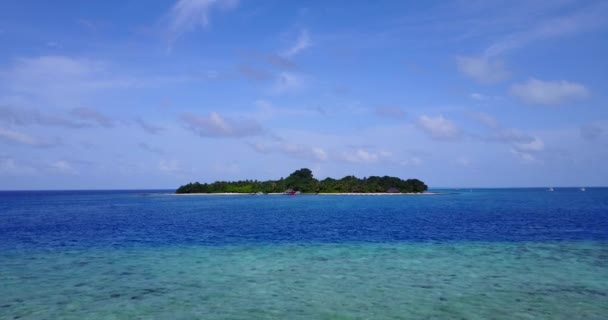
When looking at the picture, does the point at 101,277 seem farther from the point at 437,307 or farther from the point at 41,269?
the point at 437,307

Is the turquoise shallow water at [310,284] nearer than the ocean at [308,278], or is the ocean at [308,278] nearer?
the turquoise shallow water at [310,284]

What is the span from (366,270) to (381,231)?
75.1 feet

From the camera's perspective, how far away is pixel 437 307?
17.0 m

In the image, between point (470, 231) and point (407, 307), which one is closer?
point (407, 307)

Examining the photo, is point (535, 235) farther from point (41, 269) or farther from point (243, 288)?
point (41, 269)

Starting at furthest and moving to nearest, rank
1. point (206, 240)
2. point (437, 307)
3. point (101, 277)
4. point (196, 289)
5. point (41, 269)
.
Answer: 1. point (206, 240)
2. point (41, 269)
3. point (101, 277)
4. point (196, 289)
5. point (437, 307)

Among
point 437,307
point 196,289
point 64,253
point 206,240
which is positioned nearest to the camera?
point 437,307

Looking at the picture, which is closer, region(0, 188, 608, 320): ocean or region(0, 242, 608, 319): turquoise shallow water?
region(0, 242, 608, 319): turquoise shallow water

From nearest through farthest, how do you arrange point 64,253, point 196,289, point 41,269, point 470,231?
1. point 196,289
2. point 41,269
3. point 64,253
4. point 470,231

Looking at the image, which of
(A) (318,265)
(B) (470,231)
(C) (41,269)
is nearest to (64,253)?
(C) (41,269)

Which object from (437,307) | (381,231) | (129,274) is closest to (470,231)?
(381,231)

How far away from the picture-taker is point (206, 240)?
39688 millimetres

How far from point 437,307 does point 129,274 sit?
16546 millimetres

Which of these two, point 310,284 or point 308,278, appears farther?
point 308,278
